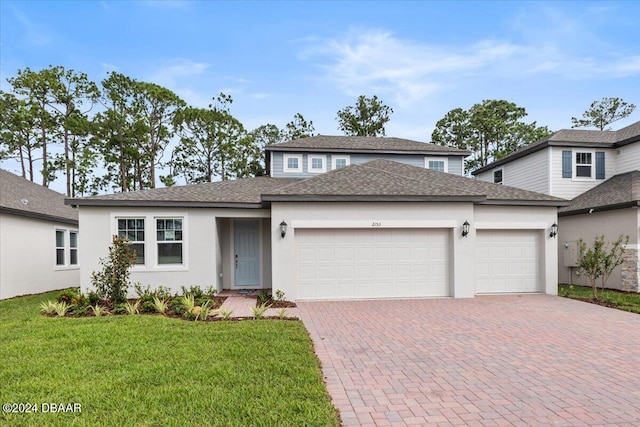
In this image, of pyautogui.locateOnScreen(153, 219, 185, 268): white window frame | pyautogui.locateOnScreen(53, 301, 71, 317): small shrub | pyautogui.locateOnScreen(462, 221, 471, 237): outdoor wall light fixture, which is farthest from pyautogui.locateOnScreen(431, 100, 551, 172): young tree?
pyautogui.locateOnScreen(53, 301, 71, 317): small shrub

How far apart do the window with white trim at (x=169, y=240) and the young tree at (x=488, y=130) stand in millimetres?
27520

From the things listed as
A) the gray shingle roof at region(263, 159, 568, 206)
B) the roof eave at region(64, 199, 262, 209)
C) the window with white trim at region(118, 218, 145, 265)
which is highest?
the gray shingle roof at region(263, 159, 568, 206)

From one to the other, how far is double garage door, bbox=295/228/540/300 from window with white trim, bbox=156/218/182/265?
373cm

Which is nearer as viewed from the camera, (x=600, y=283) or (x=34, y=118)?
(x=600, y=283)

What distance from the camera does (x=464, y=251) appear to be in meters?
10.2

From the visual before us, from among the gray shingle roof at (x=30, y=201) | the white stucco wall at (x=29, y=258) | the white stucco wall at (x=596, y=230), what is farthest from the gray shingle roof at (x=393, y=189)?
the gray shingle roof at (x=30, y=201)

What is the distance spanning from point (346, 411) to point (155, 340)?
3.76 m

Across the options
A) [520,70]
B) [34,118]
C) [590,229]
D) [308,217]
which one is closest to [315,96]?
[520,70]

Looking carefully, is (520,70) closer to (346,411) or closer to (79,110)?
(346,411)

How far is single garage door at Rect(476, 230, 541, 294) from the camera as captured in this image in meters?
10.8

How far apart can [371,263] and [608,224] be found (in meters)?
9.31

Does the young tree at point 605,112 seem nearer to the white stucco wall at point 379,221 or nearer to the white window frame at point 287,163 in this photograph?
the white window frame at point 287,163

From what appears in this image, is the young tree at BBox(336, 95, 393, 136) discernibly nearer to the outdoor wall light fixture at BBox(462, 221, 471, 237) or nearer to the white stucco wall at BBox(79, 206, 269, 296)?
the outdoor wall light fixture at BBox(462, 221, 471, 237)

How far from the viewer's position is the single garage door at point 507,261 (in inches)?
427
